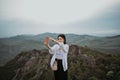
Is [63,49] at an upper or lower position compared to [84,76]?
upper

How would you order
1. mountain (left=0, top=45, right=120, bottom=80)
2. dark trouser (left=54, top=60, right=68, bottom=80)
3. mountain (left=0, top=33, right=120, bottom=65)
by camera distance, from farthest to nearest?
1. mountain (left=0, top=33, right=120, bottom=65)
2. mountain (left=0, top=45, right=120, bottom=80)
3. dark trouser (left=54, top=60, right=68, bottom=80)

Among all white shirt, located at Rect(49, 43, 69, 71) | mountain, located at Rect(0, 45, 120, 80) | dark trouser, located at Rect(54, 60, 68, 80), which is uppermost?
white shirt, located at Rect(49, 43, 69, 71)

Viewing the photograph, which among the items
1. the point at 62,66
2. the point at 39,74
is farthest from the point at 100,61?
the point at 62,66

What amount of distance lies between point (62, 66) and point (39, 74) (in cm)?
1561

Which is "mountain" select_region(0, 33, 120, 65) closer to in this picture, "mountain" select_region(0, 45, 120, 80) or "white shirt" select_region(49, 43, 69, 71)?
"mountain" select_region(0, 45, 120, 80)

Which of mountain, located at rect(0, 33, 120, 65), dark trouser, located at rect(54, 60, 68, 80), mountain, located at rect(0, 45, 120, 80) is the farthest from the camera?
mountain, located at rect(0, 33, 120, 65)

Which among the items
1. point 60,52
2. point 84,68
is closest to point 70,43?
point 84,68

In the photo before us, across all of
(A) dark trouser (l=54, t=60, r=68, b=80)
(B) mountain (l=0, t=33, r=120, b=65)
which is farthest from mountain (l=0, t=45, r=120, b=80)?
(B) mountain (l=0, t=33, r=120, b=65)

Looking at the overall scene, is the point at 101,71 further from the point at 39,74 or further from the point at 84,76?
the point at 39,74

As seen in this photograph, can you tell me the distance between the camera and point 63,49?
3090mm

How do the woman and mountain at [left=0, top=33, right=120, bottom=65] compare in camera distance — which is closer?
the woman

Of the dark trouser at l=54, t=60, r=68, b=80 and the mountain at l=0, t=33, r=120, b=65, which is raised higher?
the dark trouser at l=54, t=60, r=68, b=80

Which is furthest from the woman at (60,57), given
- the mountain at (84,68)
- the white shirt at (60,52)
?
the mountain at (84,68)

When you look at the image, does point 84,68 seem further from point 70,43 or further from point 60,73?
point 70,43
